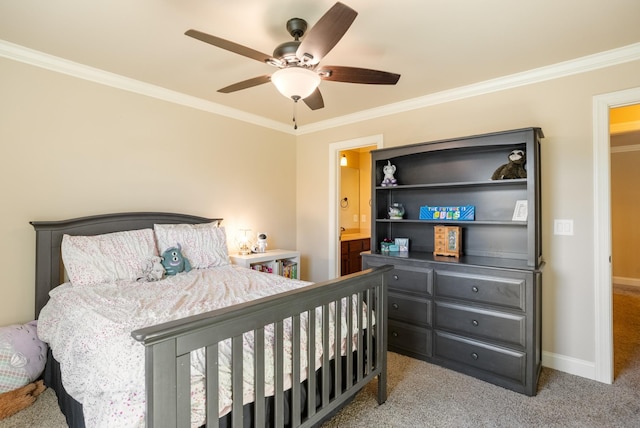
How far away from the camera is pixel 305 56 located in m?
1.77

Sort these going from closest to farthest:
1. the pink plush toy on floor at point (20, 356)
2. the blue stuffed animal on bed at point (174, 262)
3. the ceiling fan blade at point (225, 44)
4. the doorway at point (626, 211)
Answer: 1. the ceiling fan blade at point (225, 44)
2. the pink plush toy on floor at point (20, 356)
3. the blue stuffed animal on bed at point (174, 262)
4. the doorway at point (626, 211)

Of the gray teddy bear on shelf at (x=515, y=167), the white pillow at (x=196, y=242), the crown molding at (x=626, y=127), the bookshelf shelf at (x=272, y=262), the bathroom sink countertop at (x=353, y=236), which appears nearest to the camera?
the gray teddy bear on shelf at (x=515, y=167)

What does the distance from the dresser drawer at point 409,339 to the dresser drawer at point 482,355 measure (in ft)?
0.25

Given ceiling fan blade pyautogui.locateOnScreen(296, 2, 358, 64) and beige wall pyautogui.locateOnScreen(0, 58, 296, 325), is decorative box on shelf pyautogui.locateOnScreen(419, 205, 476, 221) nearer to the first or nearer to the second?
ceiling fan blade pyautogui.locateOnScreen(296, 2, 358, 64)

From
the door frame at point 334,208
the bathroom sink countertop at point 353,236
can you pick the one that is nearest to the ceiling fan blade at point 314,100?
the door frame at point 334,208

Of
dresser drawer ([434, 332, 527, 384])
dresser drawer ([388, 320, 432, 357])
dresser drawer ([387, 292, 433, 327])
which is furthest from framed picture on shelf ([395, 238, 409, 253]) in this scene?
dresser drawer ([434, 332, 527, 384])

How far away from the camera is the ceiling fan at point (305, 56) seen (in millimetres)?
1507

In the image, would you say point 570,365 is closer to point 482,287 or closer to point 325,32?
point 482,287

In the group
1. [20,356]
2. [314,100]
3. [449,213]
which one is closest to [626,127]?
[449,213]

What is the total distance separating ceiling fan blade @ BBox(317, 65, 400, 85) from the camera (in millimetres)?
1936

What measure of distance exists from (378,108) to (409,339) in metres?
2.47

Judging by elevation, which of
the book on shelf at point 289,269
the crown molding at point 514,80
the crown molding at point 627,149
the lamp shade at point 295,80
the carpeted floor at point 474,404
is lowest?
the carpeted floor at point 474,404

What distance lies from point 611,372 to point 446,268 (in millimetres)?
1387

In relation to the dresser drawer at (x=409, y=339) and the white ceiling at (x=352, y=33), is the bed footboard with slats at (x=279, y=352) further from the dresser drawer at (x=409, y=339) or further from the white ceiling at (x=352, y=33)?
the white ceiling at (x=352, y=33)
